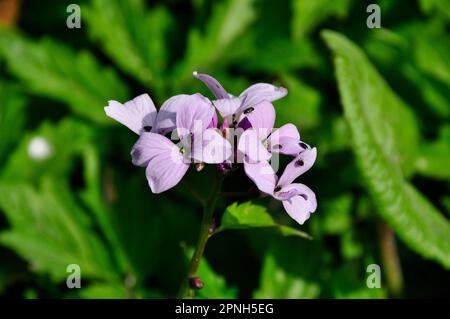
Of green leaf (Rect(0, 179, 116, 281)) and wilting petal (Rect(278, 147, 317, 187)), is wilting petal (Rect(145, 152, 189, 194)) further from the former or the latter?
Answer: green leaf (Rect(0, 179, 116, 281))

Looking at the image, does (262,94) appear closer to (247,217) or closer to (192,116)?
(192,116)

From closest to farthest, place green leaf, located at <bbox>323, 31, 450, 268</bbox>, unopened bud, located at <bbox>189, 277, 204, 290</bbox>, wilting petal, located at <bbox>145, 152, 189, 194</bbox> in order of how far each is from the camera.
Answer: wilting petal, located at <bbox>145, 152, 189, 194</bbox> → unopened bud, located at <bbox>189, 277, 204, 290</bbox> → green leaf, located at <bbox>323, 31, 450, 268</bbox>

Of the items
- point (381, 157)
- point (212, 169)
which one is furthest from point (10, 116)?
point (381, 157)

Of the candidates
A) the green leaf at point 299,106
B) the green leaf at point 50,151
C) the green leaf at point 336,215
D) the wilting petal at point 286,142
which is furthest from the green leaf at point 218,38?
the wilting petal at point 286,142

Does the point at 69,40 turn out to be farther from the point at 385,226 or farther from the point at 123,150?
the point at 385,226

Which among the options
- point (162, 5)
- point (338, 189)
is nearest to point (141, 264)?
point (338, 189)

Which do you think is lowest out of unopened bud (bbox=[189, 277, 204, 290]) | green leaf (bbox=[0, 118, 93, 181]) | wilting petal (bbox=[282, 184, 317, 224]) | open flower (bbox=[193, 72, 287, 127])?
unopened bud (bbox=[189, 277, 204, 290])

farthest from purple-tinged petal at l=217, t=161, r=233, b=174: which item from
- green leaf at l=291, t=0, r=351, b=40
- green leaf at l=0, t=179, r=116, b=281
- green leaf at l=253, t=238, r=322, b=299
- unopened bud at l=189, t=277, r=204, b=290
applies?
green leaf at l=291, t=0, r=351, b=40
